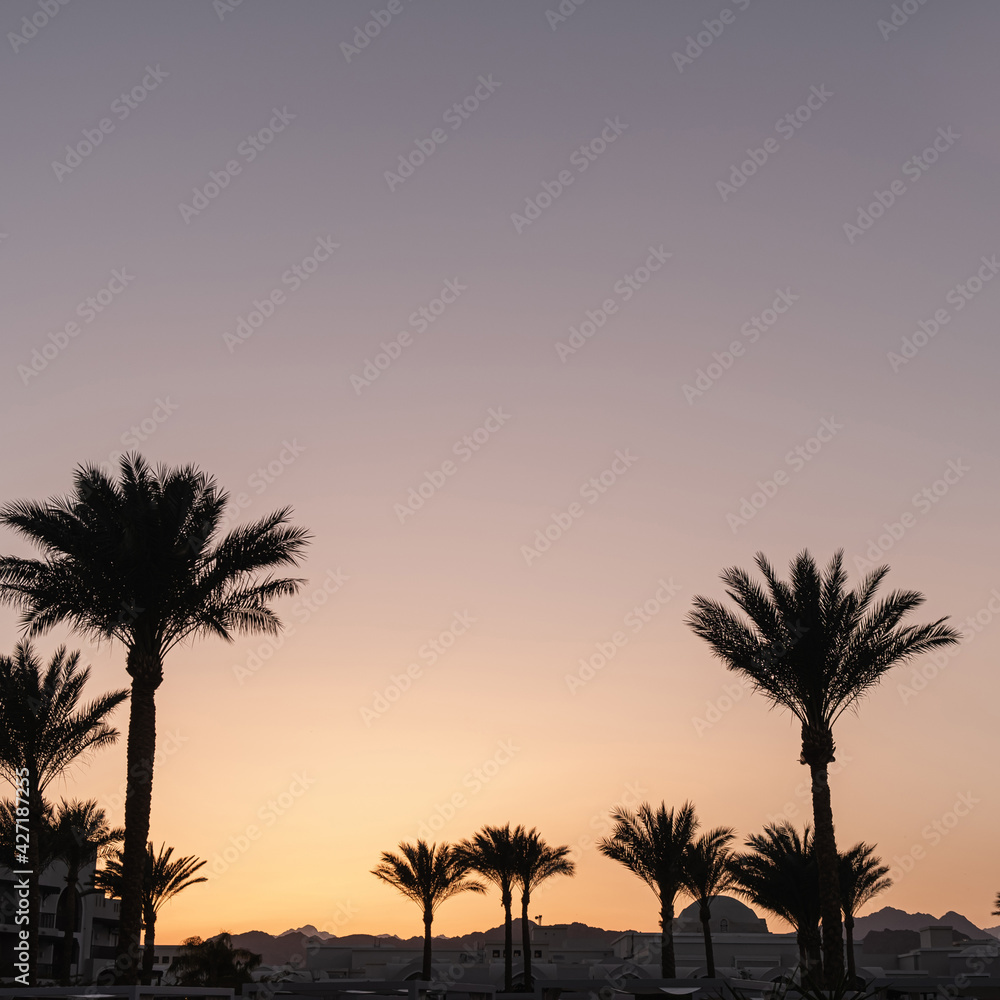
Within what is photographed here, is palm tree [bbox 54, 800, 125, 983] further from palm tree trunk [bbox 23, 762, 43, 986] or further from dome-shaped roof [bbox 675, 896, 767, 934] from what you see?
dome-shaped roof [bbox 675, 896, 767, 934]

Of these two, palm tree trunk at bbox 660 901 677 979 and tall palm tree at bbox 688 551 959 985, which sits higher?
tall palm tree at bbox 688 551 959 985

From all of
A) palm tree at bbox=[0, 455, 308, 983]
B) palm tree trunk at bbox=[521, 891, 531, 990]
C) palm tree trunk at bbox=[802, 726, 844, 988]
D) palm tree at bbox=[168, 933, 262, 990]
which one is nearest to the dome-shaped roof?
palm tree trunk at bbox=[521, 891, 531, 990]

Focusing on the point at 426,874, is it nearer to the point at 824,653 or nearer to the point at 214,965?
the point at 214,965

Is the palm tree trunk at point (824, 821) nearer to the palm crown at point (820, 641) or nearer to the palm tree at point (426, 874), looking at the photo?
the palm crown at point (820, 641)

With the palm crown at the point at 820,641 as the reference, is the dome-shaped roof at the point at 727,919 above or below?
below

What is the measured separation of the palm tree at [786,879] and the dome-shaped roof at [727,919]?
122 ft

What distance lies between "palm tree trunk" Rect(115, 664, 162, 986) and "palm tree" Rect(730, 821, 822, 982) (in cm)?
2461

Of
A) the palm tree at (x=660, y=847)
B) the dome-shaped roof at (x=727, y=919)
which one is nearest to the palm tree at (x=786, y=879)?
the palm tree at (x=660, y=847)

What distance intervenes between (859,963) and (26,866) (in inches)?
2018

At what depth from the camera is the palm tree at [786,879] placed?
3859 cm

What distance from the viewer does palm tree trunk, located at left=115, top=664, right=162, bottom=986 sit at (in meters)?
20.5

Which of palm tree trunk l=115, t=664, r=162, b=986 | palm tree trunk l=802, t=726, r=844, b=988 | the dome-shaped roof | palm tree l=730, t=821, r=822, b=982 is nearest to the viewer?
palm tree trunk l=115, t=664, r=162, b=986

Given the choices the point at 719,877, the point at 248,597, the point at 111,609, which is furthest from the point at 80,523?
the point at 719,877

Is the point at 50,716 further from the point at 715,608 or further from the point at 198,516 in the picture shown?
the point at 715,608
